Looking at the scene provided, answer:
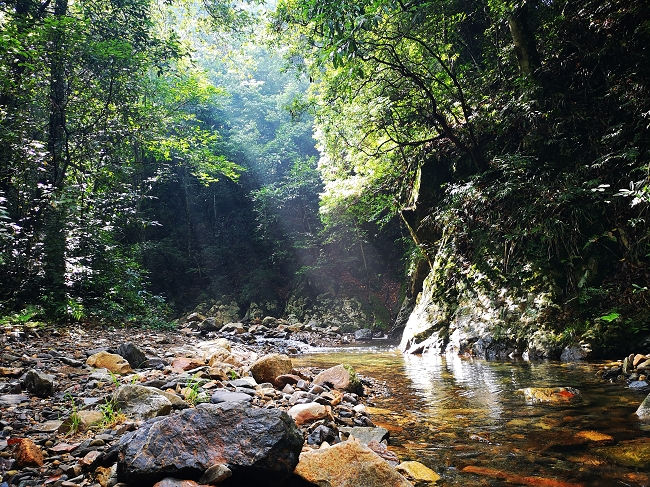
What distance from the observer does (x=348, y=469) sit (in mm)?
1890

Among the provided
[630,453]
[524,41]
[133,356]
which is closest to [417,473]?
[630,453]

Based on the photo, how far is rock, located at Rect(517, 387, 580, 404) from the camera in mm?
3475

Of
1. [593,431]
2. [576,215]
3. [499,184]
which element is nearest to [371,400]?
[593,431]

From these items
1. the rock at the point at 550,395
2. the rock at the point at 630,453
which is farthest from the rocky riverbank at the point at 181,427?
the rock at the point at 550,395

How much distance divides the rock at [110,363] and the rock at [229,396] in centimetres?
153

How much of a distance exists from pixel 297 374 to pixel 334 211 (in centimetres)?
1215

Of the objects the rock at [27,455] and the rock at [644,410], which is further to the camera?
the rock at [644,410]

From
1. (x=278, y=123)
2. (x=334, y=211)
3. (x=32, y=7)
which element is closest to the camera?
(x=32, y=7)

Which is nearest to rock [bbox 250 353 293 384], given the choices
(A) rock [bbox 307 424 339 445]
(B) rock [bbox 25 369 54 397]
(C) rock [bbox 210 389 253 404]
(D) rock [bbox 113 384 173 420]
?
(C) rock [bbox 210 389 253 404]

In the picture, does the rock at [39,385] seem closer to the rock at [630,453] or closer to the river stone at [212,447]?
the river stone at [212,447]

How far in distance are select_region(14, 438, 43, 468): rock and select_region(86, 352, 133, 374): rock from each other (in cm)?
231

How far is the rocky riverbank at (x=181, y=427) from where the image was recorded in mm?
1746

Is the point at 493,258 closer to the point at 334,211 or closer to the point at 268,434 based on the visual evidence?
the point at 268,434

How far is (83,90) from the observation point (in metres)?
9.60
